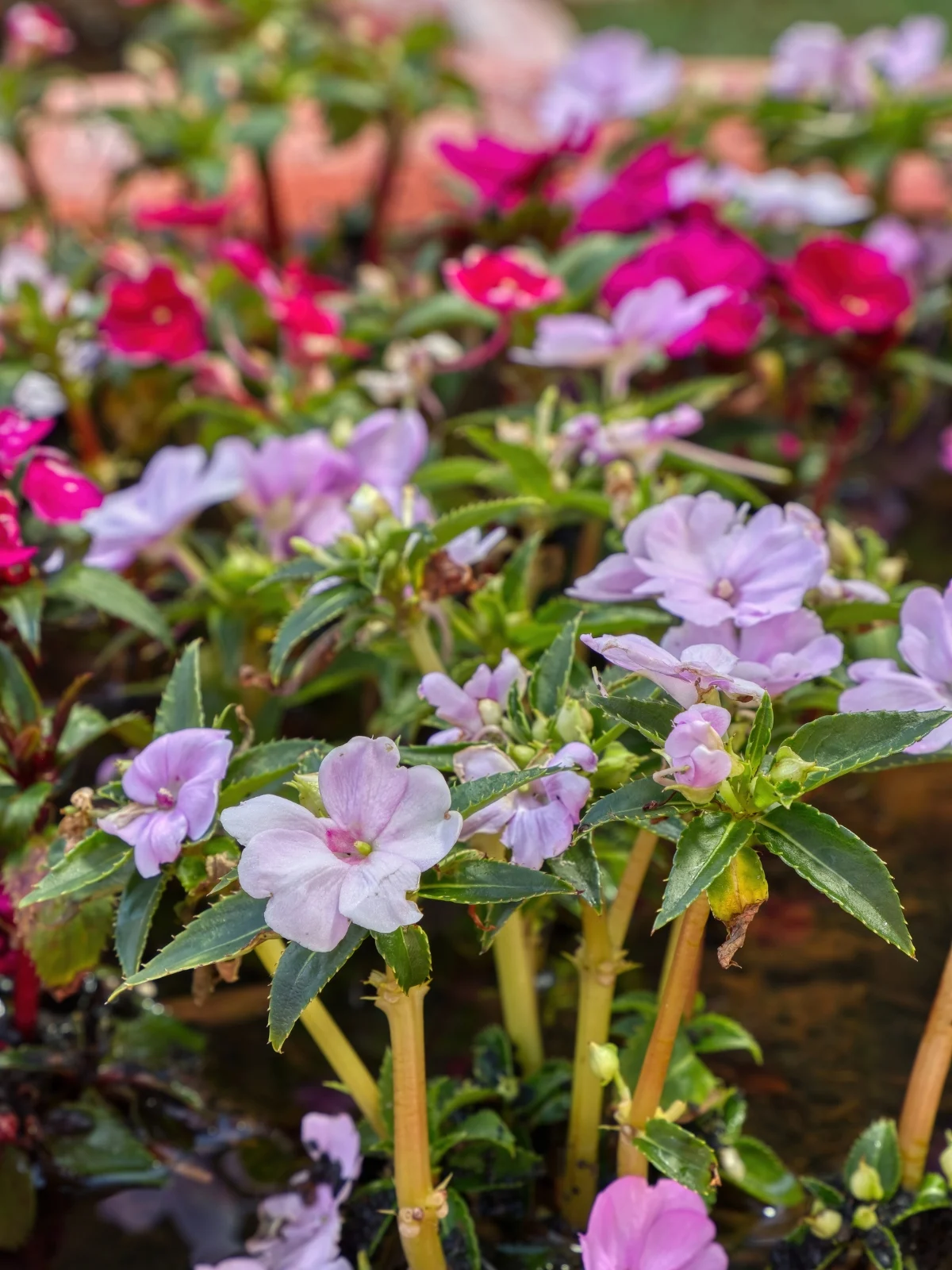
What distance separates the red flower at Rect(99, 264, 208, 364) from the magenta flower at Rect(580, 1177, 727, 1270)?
3.45ft

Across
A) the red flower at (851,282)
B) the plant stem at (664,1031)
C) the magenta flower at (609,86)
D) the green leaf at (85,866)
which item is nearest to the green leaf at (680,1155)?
the plant stem at (664,1031)

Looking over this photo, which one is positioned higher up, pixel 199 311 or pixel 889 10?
pixel 199 311

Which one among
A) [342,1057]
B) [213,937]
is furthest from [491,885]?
[342,1057]

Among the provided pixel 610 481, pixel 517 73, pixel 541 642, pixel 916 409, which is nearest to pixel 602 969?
pixel 541 642

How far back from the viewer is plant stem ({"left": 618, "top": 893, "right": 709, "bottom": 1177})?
82cm

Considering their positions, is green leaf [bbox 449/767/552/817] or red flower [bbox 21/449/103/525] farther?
red flower [bbox 21/449/103/525]

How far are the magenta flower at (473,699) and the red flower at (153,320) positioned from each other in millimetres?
833

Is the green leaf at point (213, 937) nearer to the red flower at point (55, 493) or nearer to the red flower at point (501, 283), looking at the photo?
the red flower at point (55, 493)

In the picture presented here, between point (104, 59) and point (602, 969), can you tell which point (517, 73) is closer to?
point (104, 59)

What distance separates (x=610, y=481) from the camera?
44.9 inches

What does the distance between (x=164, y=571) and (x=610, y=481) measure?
1.88 ft

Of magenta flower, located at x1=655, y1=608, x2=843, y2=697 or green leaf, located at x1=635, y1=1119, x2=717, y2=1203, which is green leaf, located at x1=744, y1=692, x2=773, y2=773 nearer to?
magenta flower, located at x1=655, y1=608, x2=843, y2=697

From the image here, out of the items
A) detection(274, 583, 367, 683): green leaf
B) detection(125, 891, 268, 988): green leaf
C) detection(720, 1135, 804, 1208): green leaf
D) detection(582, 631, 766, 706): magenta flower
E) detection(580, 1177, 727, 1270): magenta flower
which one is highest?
detection(582, 631, 766, 706): magenta flower

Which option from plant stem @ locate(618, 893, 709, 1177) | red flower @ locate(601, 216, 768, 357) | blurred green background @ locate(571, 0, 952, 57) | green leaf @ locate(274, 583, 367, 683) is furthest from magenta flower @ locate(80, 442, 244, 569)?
blurred green background @ locate(571, 0, 952, 57)
